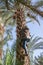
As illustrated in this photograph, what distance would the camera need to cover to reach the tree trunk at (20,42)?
14.9 meters

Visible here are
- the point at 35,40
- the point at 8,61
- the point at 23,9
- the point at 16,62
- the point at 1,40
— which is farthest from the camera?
the point at 1,40

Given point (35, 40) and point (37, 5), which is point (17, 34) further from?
point (35, 40)

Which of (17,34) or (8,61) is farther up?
(17,34)

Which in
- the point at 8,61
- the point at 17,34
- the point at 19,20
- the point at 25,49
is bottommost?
the point at 8,61

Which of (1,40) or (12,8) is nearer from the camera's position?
(12,8)

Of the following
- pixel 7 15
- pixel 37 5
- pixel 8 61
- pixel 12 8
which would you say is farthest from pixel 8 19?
pixel 8 61

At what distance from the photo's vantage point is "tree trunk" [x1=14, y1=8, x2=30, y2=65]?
14.9 meters

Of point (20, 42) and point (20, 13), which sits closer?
point (20, 42)

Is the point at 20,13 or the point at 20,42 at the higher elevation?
the point at 20,13

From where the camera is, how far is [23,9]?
16.0m

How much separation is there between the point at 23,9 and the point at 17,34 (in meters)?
1.65

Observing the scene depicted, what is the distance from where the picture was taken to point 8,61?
13336 mm

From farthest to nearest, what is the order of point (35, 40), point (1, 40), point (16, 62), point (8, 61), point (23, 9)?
point (1, 40) < point (35, 40) < point (23, 9) < point (16, 62) < point (8, 61)

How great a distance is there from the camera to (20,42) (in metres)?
15.2
